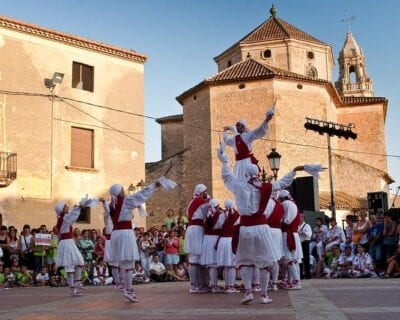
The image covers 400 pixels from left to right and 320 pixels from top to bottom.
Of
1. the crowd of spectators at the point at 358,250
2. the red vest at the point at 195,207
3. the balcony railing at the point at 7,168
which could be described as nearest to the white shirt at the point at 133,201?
the red vest at the point at 195,207

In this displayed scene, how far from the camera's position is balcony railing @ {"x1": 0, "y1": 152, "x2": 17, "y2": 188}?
918 inches

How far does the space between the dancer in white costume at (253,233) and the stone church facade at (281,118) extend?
26.6 metres

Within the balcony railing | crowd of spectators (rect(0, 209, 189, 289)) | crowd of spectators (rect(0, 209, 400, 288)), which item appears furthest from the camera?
the balcony railing

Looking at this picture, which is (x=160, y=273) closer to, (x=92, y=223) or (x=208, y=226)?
(x=208, y=226)

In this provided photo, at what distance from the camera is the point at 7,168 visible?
78.1 feet

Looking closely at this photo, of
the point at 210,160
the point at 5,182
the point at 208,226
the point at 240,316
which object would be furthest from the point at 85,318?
the point at 210,160

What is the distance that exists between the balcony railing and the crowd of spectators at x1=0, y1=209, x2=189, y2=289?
684 centimetres

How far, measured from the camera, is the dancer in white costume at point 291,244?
35.6ft

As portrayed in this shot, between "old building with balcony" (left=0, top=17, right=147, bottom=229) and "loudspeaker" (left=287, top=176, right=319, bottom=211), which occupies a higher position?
"old building with balcony" (left=0, top=17, right=147, bottom=229)

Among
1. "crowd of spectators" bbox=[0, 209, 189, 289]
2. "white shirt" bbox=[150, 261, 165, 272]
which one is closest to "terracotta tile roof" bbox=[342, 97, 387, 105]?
"crowd of spectators" bbox=[0, 209, 189, 289]

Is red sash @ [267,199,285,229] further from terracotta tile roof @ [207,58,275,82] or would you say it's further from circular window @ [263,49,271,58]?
circular window @ [263,49,271,58]

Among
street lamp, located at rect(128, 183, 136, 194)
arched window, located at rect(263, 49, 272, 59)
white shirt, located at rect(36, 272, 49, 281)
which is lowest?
white shirt, located at rect(36, 272, 49, 281)

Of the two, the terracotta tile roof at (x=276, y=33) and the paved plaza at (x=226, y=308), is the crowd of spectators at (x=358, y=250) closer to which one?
the paved plaza at (x=226, y=308)

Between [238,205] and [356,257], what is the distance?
864cm
